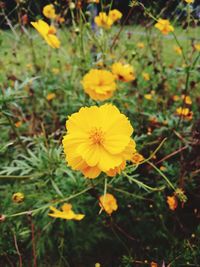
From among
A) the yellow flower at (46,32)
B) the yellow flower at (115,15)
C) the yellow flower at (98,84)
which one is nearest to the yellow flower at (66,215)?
the yellow flower at (98,84)

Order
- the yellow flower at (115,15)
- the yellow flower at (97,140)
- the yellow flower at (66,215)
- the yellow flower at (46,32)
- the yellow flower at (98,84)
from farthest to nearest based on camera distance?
the yellow flower at (115,15), the yellow flower at (98,84), the yellow flower at (46,32), the yellow flower at (66,215), the yellow flower at (97,140)

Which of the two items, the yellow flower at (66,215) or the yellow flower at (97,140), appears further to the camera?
the yellow flower at (66,215)

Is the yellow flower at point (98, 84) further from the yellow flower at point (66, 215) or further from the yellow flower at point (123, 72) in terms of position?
the yellow flower at point (66, 215)

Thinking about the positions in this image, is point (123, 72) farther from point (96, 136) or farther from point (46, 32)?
point (96, 136)

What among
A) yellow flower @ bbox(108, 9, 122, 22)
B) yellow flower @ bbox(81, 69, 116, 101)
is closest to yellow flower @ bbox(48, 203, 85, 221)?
yellow flower @ bbox(81, 69, 116, 101)

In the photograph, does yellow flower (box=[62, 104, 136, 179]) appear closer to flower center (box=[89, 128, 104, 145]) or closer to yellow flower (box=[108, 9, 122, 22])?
flower center (box=[89, 128, 104, 145])

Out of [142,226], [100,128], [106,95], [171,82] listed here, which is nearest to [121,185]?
[142,226]

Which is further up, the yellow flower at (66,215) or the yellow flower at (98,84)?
the yellow flower at (98,84)
